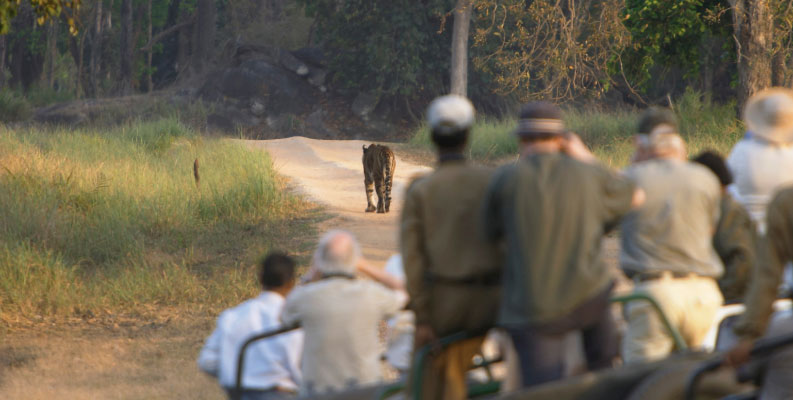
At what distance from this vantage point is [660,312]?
4602mm

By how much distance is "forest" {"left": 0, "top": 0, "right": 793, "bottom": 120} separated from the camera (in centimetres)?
1948

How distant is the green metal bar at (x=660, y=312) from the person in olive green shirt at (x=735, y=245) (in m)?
0.69

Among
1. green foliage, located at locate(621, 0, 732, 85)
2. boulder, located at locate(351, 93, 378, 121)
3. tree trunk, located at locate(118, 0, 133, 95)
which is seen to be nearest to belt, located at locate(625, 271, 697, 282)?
green foliage, located at locate(621, 0, 732, 85)

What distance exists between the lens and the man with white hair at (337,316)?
4809mm

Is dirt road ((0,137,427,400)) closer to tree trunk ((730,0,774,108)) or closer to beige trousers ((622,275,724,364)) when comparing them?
beige trousers ((622,275,724,364))

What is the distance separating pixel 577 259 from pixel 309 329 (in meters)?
1.51

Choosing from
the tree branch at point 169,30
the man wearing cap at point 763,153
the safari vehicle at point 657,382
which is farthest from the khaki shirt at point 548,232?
the tree branch at point 169,30

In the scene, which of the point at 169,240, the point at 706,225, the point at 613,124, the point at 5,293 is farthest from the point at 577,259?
the point at 613,124

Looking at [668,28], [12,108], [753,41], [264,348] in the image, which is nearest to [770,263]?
[264,348]

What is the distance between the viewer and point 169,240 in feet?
45.4

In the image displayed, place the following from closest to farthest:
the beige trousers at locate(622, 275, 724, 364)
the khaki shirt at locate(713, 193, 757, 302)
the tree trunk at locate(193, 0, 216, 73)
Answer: the beige trousers at locate(622, 275, 724, 364) → the khaki shirt at locate(713, 193, 757, 302) → the tree trunk at locate(193, 0, 216, 73)

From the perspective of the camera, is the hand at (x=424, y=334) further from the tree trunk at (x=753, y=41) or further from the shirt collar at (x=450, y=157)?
the tree trunk at (x=753, y=41)

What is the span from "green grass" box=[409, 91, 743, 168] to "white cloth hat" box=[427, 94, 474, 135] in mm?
13465

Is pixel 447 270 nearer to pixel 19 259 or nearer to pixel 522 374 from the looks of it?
pixel 522 374
